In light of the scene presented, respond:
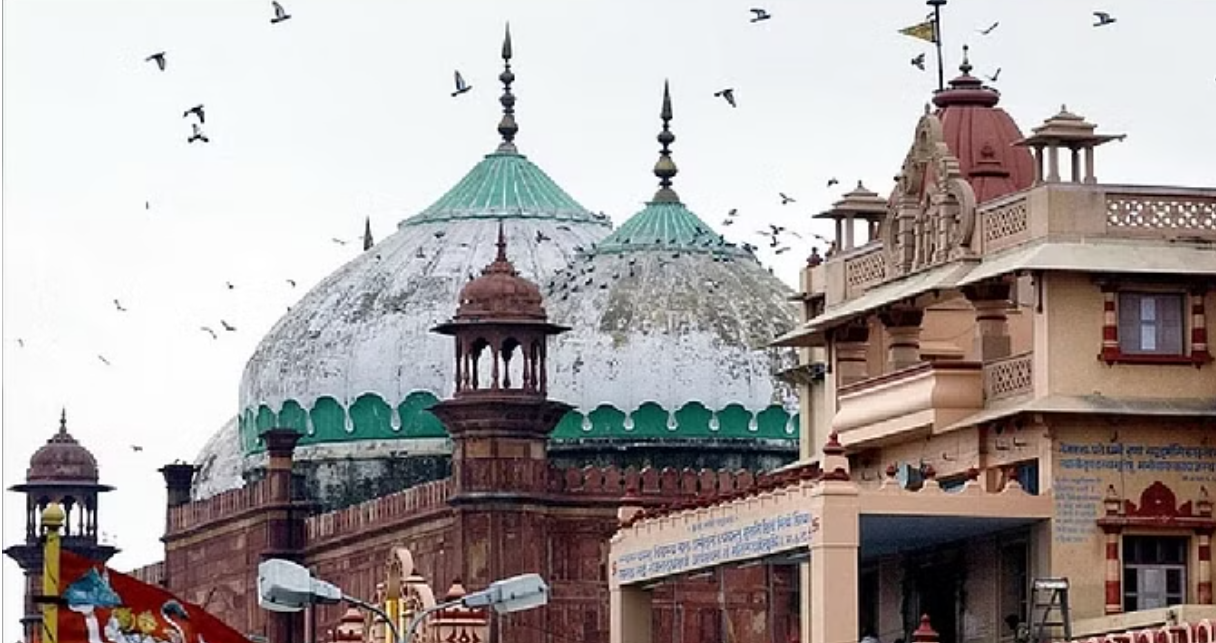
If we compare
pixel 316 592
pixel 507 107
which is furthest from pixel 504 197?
pixel 316 592

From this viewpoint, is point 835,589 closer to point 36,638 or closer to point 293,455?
point 293,455

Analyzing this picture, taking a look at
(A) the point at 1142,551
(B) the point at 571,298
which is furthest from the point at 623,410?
(A) the point at 1142,551

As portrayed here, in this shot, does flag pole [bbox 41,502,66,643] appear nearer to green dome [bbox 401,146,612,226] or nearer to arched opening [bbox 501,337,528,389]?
arched opening [bbox 501,337,528,389]

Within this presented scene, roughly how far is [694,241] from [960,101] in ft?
77.2

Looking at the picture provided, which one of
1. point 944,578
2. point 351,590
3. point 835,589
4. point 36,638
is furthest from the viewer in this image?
point 36,638

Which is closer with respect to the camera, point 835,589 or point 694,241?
point 835,589

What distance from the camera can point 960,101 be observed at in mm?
61250

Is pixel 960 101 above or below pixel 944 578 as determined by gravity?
above

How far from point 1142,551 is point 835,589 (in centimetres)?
373

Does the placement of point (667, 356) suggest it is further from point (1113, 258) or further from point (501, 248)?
point (1113, 258)

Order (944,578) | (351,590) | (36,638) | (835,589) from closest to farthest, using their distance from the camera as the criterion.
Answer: (835,589) < (944,578) < (351,590) < (36,638)

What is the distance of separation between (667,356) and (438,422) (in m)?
4.20

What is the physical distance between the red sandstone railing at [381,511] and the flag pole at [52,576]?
4107 centimetres

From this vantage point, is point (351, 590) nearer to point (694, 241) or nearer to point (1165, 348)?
point (694, 241)
